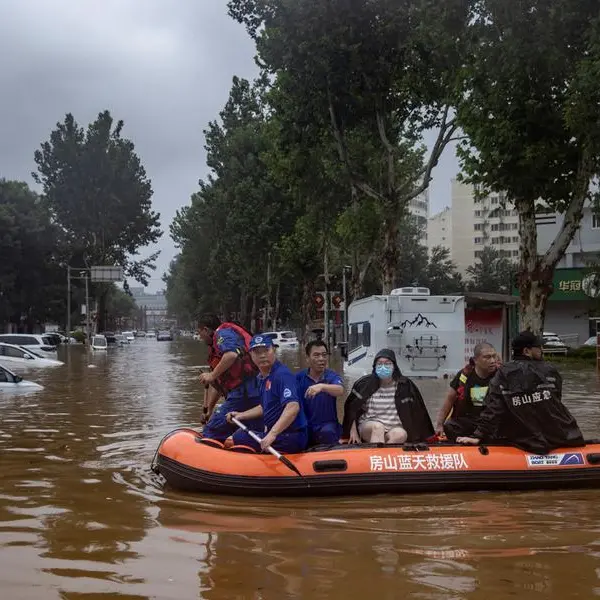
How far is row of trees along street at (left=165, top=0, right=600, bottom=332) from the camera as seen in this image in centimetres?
1514

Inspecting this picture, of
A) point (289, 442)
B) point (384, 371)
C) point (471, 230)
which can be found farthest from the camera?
point (471, 230)

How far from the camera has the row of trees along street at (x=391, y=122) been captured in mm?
15141

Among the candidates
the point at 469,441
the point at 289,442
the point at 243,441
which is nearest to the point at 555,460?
the point at 469,441

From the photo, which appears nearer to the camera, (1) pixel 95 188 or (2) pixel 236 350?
(2) pixel 236 350

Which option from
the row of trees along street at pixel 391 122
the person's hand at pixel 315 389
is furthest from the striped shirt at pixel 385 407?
the row of trees along street at pixel 391 122

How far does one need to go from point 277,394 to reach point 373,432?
49.1 inches

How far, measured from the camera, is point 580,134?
15305 mm

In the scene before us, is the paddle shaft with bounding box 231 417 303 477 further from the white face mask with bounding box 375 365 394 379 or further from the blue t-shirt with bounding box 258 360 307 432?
the white face mask with bounding box 375 365 394 379

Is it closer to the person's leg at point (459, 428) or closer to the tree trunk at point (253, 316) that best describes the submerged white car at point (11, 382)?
the person's leg at point (459, 428)

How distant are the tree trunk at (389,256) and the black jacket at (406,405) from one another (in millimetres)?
18028

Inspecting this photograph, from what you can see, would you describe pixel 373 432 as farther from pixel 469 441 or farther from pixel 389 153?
pixel 389 153

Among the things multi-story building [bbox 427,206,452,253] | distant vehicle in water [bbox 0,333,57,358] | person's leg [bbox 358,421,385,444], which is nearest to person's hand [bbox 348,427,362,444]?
person's leg [bbox 358,421,385,444]

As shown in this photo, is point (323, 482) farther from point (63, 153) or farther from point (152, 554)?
point (63, 153)

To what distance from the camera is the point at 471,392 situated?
27.7 feet
